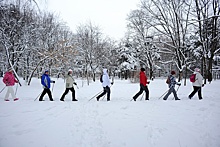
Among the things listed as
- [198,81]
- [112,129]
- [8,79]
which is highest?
[8,79]

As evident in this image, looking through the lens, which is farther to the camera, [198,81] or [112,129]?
[198,81]

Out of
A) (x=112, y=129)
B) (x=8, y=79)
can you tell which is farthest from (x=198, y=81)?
(x=8, y=79)

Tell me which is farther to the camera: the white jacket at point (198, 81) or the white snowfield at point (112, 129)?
the white jacket at point (198, 81)

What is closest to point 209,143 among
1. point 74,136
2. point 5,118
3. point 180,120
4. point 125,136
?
point 180,120

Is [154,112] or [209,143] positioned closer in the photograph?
[209,143]

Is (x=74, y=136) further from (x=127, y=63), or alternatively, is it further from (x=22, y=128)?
(x=127, y=63)

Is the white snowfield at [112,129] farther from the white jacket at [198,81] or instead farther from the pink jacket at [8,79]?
the white jacket at [198,81]

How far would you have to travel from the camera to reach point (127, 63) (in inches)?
1661

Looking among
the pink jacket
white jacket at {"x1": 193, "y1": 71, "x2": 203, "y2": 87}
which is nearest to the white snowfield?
the pink jacket

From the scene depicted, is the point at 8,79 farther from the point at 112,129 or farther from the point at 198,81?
the point at 198,81

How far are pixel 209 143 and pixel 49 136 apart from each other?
3.66m

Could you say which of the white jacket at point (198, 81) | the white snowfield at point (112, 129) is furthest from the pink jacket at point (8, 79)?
the white jacket at point (198, 81)

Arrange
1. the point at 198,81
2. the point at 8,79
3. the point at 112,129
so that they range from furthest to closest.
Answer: the point at 198,81 < the point at 8,79 < the point at 112,129

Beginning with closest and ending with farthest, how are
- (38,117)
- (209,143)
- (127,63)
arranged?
(209,143)
(38,117)
(127,63)
